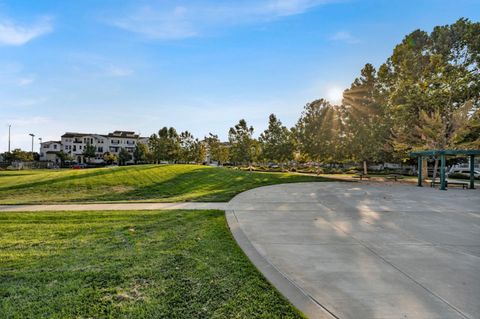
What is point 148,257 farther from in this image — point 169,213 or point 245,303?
point 169,213

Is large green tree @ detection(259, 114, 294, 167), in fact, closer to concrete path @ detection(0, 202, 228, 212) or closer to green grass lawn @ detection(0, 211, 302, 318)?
concrete path @ detection(0, 202, 228, 212)

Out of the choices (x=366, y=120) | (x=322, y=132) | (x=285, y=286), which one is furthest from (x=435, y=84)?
(x=285, y=286)

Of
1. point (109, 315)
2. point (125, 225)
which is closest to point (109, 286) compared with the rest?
point (109, 315)

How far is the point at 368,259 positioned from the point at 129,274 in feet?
13.8

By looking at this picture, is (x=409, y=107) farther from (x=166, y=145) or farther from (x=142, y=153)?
(x=142, y=153)

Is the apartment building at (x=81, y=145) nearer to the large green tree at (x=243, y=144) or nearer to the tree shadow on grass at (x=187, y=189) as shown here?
the large green tree at (x=243, y=144)

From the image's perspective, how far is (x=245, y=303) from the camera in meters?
3.28

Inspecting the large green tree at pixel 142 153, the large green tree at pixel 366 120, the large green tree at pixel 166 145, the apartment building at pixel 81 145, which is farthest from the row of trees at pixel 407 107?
the apartment building at pixel 81 145

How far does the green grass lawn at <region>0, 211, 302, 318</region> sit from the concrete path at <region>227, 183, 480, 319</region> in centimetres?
54

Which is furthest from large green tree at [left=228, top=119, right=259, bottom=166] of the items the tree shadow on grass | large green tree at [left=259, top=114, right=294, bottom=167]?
the tree shadow on grass

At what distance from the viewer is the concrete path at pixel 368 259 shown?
3350 millimetres

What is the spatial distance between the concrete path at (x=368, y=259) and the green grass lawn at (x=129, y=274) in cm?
54

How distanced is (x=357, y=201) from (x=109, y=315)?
1136 cm

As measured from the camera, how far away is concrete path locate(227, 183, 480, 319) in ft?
11.0
